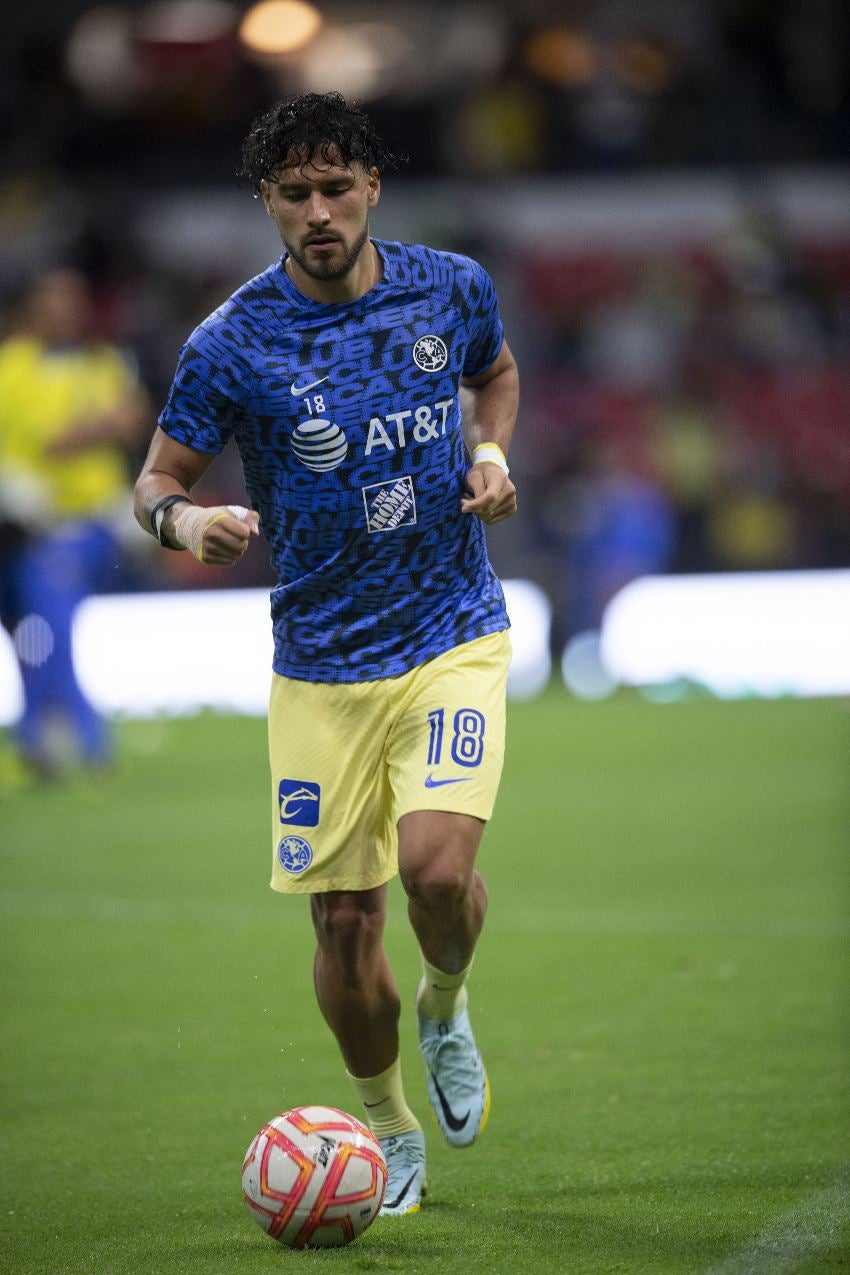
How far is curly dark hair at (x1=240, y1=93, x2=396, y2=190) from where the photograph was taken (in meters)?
4.47

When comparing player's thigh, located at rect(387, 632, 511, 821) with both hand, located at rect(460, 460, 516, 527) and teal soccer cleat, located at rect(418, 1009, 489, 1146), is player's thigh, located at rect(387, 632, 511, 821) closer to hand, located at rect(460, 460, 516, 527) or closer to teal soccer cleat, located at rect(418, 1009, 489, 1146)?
hand, located at rect(460, 460, 516, 527)

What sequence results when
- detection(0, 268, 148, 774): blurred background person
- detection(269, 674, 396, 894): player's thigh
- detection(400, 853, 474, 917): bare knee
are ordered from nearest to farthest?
detection(400, 853, 474, 917): bare knee
detection(269, 674, 396, 894): player's thigh
detection(0, 268, 148, 774): blurred background person

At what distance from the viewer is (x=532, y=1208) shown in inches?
173

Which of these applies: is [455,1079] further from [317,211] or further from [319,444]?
[317,211]

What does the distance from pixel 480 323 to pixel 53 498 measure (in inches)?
310

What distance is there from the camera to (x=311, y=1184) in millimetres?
4102

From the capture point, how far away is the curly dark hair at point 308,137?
4.47m

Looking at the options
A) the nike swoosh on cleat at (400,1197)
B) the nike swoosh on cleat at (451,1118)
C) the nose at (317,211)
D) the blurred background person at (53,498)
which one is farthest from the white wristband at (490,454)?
the blurred background person at (53,498)

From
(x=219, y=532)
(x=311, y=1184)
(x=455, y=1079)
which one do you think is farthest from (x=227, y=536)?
(x=455, y=1079)

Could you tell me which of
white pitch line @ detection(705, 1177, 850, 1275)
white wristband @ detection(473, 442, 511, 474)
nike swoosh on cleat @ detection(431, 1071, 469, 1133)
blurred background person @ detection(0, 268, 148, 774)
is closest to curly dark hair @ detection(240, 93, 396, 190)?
white wristband @ detection(473, 442, 511, 474)

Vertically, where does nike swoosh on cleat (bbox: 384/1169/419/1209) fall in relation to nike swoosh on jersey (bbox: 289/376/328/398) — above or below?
below

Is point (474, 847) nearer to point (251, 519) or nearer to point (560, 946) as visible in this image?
point (251, 519)

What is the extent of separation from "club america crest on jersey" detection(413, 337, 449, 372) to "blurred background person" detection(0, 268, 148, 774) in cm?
731

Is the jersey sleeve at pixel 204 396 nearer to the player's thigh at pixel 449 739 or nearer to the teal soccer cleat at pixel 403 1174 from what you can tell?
the player's thigh at pixel 449 739
